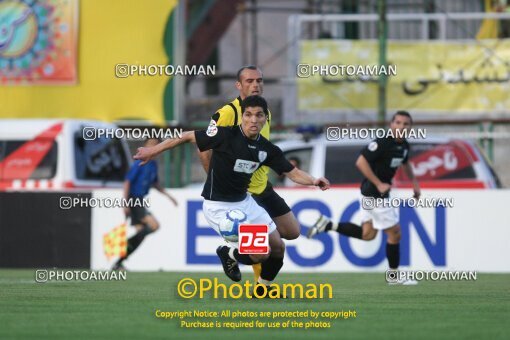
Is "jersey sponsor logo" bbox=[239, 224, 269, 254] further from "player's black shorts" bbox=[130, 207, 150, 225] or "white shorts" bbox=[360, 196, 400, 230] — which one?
"player's black shorts" bbox=[130, 207, 150, 225]

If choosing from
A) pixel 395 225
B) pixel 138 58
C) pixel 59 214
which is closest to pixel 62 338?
pixel 395 225

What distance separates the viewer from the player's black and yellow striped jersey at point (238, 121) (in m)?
12.5

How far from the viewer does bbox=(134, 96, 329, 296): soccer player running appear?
37.2ft

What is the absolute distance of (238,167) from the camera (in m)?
11.5

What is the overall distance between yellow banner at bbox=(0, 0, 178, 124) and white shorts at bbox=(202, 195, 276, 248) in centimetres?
1129

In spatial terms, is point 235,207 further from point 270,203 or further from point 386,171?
point 386,171

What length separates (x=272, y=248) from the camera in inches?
467

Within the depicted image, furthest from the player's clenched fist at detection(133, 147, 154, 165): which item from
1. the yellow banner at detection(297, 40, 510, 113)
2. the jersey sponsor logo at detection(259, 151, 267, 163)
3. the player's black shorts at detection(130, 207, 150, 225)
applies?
the yellow banner at detection(297, 40, 510, 113)

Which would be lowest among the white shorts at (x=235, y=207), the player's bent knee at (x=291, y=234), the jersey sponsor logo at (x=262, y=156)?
the white shorts at (x=235, y=207)

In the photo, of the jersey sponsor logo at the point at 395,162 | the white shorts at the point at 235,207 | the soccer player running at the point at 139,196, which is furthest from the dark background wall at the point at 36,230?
the white shorts at the point at 235,207

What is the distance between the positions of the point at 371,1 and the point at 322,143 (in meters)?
9.49

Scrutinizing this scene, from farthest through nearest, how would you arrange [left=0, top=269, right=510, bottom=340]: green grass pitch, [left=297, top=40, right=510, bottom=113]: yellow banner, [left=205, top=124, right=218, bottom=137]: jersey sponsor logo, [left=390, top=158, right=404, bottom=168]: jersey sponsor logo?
[left=297, top=40, right=510, bottom=113]: yellow banner → [left=390, top=158, right=404, bottom=168]: jersey sponsor logo → [left=205, top=124, right=218, bottom=137]: jersey sponsor logo → [left=0, top=269, right=510, bottom=340]: green grass pitch

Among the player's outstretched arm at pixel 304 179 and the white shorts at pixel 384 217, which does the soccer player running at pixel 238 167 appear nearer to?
the player's outstretched arm at pixel 304 179

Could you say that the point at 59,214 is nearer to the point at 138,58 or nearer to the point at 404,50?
Result: the point at 138,58
